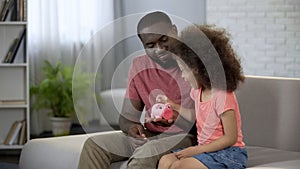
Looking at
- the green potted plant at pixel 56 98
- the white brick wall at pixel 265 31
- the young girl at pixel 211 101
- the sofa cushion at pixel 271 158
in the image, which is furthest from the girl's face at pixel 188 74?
the white brick wall at pixel 265 31

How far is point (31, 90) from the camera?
545cm

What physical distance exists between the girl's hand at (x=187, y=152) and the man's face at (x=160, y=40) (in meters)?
0.42

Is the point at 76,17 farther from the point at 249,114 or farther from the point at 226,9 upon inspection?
the point at 249,114

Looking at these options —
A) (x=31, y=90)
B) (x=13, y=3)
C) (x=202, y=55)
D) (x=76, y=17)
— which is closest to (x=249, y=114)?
(x=202, y=55)

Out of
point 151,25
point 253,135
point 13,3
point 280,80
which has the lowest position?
point 253,135

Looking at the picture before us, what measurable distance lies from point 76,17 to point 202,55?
3.78 meters

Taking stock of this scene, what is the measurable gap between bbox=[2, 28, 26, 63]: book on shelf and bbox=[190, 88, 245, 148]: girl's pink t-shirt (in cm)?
260

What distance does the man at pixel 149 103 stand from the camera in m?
2.48

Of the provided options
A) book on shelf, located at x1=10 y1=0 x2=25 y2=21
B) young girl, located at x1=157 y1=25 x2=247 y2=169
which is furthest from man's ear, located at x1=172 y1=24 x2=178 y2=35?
book on shelf, located at x1=10 y1=0 x2=25 y2=21

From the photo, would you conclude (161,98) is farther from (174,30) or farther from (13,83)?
(13,83)

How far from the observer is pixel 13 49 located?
15.4ft

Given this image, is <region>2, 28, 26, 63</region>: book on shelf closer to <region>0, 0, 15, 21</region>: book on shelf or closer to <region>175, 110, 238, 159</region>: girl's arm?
<region>0, 0, 15, 21</region>: book on shelf

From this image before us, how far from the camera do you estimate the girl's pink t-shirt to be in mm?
2289

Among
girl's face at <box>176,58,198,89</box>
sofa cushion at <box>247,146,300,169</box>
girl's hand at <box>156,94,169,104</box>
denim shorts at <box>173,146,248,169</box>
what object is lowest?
sofa cushion at <box>247,146,300,169</box>
